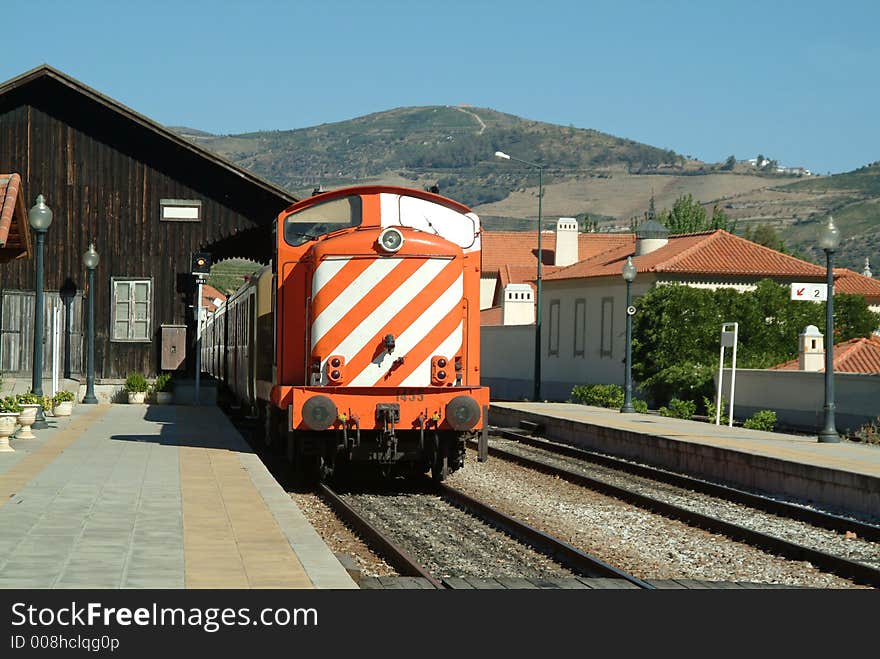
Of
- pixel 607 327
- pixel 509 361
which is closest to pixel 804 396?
pixel 607 327

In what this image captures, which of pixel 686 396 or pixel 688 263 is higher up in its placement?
pixel 688 263

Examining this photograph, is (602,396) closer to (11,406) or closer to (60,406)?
(60,406)

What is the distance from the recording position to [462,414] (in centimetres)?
1612

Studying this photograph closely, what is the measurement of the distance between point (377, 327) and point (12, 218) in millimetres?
7990

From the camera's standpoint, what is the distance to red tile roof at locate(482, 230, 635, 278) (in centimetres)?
8994

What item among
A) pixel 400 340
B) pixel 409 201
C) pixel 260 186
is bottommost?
pixel 400 340

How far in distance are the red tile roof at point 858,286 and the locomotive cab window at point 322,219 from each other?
1996 inches

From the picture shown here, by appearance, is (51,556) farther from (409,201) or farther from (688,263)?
(688,263)

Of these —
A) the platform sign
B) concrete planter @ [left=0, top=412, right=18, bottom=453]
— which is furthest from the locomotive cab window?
the platform sign

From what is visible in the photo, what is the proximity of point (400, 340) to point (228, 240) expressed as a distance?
20.1m

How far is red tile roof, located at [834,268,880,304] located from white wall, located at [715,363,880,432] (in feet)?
91.5

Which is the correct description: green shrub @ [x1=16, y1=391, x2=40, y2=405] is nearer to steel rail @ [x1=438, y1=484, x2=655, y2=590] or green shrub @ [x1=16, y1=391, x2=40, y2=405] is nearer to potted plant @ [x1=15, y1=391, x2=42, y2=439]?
potted plant @ [x1=15, y1=391, x2=42, y2=439]
